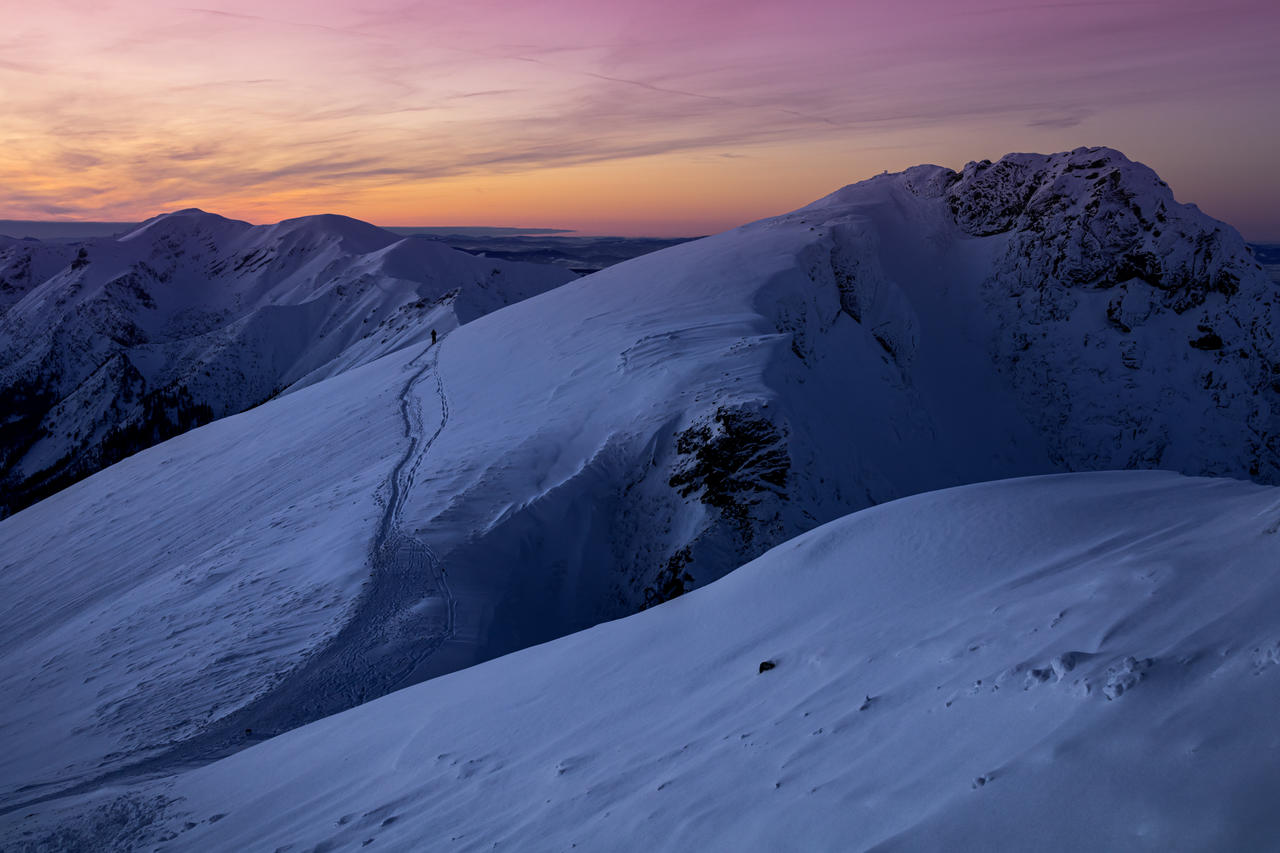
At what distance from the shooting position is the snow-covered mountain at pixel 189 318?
340ft

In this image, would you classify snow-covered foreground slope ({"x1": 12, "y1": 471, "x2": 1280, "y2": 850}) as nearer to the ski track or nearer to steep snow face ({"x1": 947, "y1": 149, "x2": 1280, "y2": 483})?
the ski track

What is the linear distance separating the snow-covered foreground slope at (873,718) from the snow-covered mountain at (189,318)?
208 feet

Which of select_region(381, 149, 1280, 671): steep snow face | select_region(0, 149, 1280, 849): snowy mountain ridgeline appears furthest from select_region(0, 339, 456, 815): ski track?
select_region(381, 149, 1280, 671): steep snow face

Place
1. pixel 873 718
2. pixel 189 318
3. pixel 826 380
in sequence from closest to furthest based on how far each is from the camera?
pixel 873 718
pixel 826 380
pixel 189 318

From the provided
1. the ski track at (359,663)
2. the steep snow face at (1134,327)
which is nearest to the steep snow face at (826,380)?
the steep snow face at (1134,327)

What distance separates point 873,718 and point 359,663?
10.6m

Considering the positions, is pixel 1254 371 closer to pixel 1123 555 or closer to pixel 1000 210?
pixel 1000 210

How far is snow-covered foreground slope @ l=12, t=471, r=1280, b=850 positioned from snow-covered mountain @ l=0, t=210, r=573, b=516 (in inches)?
2495

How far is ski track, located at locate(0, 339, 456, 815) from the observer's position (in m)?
11.4

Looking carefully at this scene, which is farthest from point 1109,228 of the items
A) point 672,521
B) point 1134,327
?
point 672,521

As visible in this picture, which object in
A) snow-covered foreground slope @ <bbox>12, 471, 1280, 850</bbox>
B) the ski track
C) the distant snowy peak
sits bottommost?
the ski track

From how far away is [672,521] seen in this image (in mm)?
18016

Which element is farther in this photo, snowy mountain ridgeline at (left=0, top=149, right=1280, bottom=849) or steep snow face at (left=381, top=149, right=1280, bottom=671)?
steep snow face at (left=381, top=149, right=1280, bottom=671)

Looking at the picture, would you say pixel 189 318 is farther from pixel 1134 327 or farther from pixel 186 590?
pixel 1134 327
